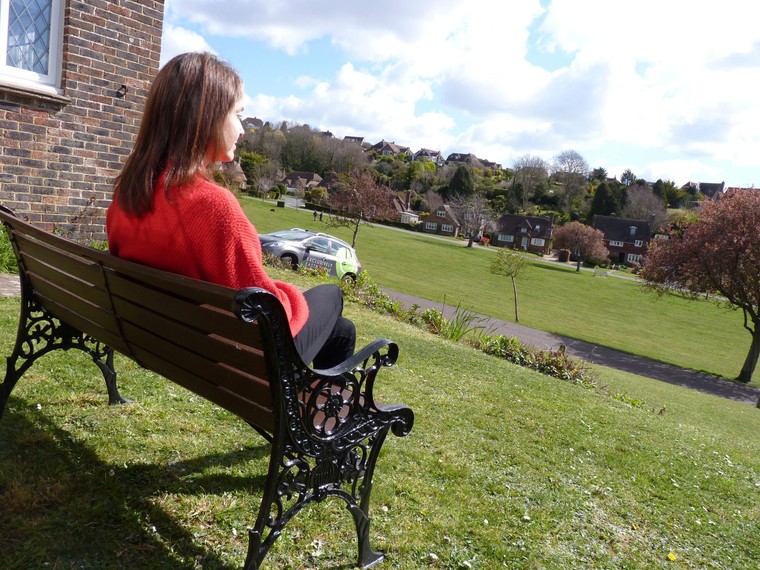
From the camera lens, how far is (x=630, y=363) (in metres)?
26.3

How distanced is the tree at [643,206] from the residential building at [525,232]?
15.7 m

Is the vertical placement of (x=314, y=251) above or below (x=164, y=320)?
below

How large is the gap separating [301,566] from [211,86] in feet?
6.29

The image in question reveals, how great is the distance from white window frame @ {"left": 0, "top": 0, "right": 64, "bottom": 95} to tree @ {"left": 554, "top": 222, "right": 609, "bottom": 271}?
72.3 meters

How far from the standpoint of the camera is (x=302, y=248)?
22.5 metres

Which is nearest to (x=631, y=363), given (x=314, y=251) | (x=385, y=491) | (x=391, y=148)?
(x=314, y=251)

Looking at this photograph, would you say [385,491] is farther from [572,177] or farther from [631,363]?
[572,177]

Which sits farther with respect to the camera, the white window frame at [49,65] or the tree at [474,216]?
the tree at [474,216]

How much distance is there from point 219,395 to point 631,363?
26.7 m

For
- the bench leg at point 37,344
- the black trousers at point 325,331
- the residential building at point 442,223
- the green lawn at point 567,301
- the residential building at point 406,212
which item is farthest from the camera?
the residential building at point 406,212

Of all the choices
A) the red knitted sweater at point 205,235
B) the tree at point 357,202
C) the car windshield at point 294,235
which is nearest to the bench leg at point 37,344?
the red knitted sweater at point 205,235

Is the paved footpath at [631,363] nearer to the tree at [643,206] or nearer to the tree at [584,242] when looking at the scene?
the tree at [584,242]

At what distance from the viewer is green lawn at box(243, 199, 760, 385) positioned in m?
33.1

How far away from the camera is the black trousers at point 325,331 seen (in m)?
2.61
